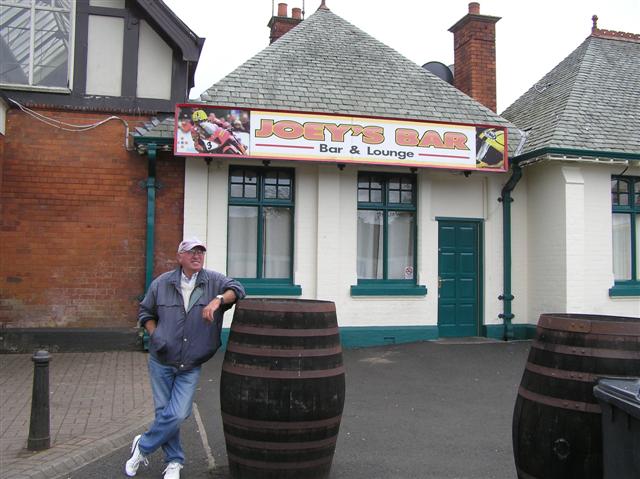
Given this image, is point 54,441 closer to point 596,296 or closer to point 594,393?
point 594,393

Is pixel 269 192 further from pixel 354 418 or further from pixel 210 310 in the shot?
pixel 210 310

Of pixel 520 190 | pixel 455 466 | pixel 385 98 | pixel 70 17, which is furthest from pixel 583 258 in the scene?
pixel 70 17

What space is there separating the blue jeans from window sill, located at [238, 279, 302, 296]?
5604mm

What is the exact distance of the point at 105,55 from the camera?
32.6 feet

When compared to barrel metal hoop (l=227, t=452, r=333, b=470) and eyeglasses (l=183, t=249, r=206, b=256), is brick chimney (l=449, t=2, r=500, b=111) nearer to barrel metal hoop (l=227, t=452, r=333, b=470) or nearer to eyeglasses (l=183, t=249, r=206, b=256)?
eyeglasses (l=183, t=249, r=206, b=256)

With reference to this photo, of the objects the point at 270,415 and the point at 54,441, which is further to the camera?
the point at 54,441

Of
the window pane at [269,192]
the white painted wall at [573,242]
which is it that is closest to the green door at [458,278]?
the white painted wall at [573,242]

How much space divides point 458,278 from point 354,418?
5.65 m

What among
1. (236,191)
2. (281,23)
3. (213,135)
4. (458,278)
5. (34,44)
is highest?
(281,23)

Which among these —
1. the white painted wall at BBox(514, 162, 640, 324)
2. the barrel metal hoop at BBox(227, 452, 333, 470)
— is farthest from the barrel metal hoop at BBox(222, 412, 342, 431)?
the white painted wall at BBox(514, 162, 640, 324)

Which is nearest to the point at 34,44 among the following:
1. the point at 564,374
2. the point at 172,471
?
the point at 172,471

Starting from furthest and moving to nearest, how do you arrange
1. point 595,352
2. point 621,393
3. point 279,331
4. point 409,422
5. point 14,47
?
point 14,47 → point 409,422 → point 279,331 → point 595,352 → point 621,393

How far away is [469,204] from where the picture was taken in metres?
11.3

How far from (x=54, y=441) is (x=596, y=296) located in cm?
927
